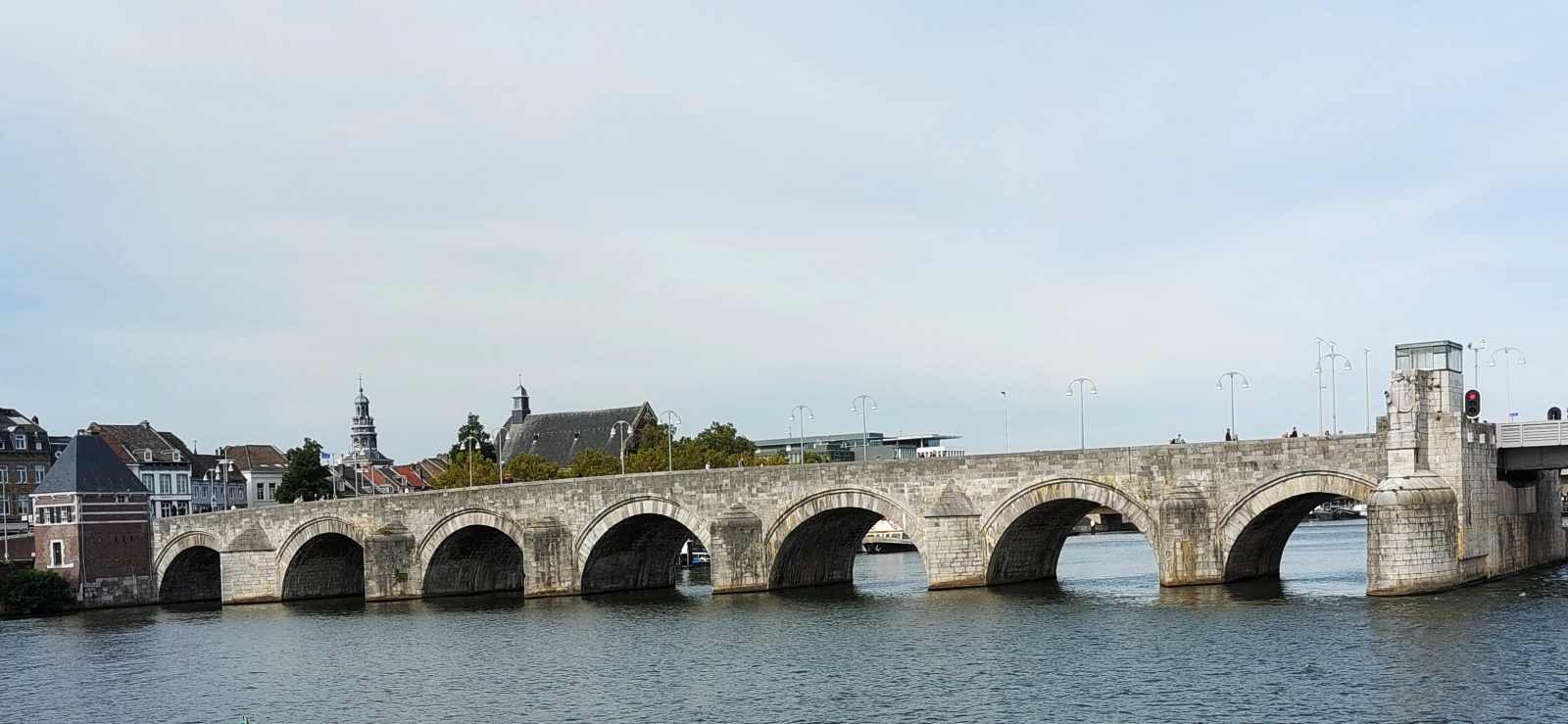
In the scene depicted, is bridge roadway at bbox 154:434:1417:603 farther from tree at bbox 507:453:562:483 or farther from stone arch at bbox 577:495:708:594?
tree at bbox 507:453:562:483

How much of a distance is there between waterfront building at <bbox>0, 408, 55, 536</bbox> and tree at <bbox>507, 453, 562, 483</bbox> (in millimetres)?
29918

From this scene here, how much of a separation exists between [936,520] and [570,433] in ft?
232

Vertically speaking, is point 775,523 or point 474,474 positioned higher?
point 474,474

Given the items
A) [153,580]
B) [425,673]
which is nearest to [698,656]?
[425,673]

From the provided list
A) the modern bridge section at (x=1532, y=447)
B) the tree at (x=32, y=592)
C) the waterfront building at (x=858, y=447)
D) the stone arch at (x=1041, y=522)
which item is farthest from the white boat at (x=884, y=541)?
the modern bridge section at (x=1532, y=447)

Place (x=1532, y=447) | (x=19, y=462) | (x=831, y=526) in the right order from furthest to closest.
→ (x=19, y=462) < (x=831, y=526) < (x=1532, y=447)

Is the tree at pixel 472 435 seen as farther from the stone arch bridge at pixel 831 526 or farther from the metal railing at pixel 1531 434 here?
the metal railing at pixel 1531 434

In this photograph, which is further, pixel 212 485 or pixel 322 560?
pixel 212 485

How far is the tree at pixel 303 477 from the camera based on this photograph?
100m

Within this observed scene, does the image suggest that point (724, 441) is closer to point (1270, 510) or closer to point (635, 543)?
point (635, 543)

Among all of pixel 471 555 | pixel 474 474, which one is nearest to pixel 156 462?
pixel 474 474

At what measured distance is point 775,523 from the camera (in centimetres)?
6003

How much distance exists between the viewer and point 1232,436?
5503 centimetres

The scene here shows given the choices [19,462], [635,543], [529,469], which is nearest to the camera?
[635,543]
